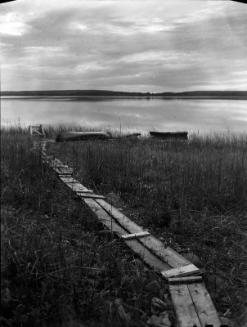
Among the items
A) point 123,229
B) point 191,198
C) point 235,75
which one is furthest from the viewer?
point 191,198

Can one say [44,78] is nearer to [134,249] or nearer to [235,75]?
[134,249]

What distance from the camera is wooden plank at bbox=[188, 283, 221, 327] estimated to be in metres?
2.31

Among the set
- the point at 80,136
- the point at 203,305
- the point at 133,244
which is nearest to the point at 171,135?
the point at 80,136

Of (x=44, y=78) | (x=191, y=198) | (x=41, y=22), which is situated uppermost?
(x=41, y=22)

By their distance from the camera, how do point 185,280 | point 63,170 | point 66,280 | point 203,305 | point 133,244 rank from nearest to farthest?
1. point 66,280
2. point 203,305
3. point 185,280
4. point 133,244
5. point 63,170

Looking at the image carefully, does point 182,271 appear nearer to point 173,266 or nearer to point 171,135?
point 173,266

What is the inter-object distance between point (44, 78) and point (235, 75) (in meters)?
1.97

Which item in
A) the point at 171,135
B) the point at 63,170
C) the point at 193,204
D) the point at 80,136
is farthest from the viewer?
the point at 171,135

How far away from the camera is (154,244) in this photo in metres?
3.35

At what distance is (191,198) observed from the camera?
4637mm

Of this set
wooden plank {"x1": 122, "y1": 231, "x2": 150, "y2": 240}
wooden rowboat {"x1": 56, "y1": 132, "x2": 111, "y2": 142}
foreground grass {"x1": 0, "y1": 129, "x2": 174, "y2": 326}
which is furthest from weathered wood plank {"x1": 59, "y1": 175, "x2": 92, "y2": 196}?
wooden rowboat {"x1": 56, "y1": 132, "x2": 111, "y2": 142}

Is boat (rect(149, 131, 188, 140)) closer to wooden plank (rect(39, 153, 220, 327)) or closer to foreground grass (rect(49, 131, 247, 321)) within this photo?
foreground grass (rect(49, 131, 247, 321))

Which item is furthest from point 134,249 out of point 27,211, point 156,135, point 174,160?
point 156,135

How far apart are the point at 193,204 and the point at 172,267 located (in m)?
1.60
